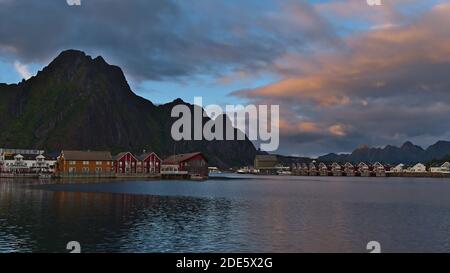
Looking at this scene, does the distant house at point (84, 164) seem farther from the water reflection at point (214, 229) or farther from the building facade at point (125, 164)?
the water reflection at point (214, 229)

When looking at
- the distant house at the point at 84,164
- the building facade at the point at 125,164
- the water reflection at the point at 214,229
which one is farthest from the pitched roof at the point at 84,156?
the water reflection at the point at 214,229

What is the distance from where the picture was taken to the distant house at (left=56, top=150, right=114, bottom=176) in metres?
178

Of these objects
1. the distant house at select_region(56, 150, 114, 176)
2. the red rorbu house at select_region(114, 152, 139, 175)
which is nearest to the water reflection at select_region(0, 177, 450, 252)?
the distant house at select_region(56, 150, 114, 176)

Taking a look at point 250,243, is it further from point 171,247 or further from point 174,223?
point 174,223

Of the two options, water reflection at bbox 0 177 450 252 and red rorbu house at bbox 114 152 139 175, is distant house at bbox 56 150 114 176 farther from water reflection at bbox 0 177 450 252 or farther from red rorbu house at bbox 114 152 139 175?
water reflection at bbox 0 177 450 252

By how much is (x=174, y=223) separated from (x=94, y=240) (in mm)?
12433

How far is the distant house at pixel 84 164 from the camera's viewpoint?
178 metres

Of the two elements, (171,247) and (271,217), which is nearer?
(171,247)

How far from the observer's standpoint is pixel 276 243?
36.2 meters

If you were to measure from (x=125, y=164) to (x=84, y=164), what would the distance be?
19064 millimetres

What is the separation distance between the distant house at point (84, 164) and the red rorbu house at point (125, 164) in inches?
119

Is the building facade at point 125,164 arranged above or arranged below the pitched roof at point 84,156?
below

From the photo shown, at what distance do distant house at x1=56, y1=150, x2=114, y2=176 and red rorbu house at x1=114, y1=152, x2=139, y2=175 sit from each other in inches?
119
